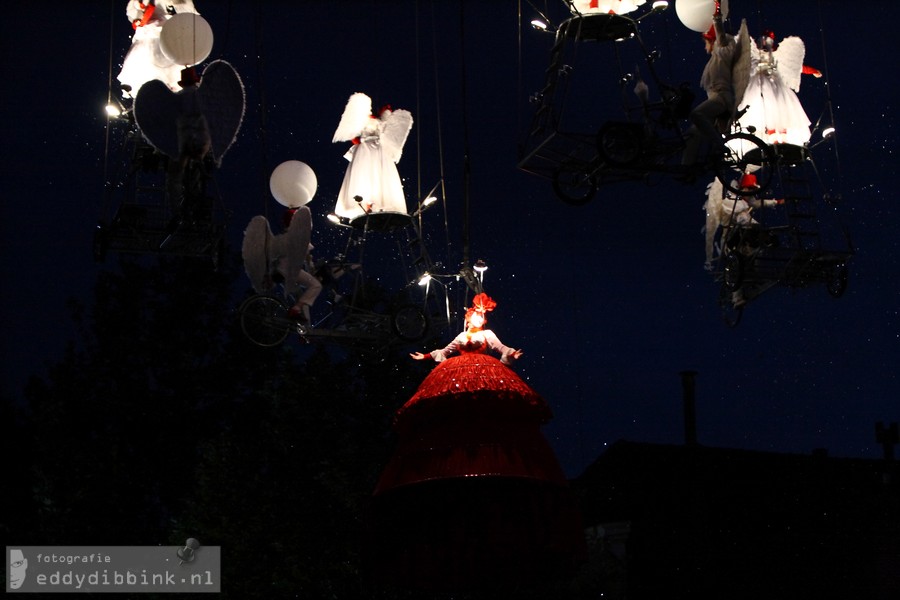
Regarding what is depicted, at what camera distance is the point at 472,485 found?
11.3m

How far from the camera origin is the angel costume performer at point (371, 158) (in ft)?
41.1

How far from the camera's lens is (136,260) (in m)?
24.6

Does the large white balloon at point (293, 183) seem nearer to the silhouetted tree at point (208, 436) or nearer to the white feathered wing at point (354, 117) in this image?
the white feathered wing at point (354, 117)

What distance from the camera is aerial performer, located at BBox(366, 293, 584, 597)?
1131 cm

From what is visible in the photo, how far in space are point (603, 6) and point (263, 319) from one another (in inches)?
173

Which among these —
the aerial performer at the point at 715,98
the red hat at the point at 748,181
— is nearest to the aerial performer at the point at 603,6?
the aerial performer at the point at 715,98

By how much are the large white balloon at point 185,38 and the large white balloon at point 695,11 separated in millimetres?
3656

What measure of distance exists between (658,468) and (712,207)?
8759 millimetres

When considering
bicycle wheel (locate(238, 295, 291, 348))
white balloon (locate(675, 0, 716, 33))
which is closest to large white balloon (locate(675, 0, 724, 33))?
white balloon (locate(675, 0, 716, 33))

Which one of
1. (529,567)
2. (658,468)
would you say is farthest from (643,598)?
(529,567)

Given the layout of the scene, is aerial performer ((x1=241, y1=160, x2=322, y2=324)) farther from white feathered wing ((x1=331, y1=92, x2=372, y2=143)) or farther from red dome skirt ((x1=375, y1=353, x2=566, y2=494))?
red dome skirt ((x1=375, y1=353, x2=566, y2=494))

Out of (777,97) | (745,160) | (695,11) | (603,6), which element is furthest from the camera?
(777,97)

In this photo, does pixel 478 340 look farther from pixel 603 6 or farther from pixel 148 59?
pixel 148 59

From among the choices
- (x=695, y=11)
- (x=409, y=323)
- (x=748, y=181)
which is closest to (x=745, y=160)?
(x=748, y=181)
